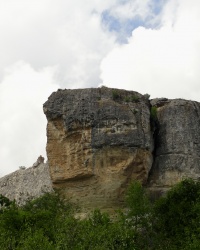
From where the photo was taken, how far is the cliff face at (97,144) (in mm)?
26781

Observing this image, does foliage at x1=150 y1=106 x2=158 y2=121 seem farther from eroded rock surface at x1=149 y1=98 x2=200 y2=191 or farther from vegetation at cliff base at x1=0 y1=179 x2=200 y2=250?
vegetation at cliff base at x1=0 y1=179 x2=200 y2=250

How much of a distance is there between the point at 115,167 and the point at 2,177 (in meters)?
18.4

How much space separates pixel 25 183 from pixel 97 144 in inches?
580

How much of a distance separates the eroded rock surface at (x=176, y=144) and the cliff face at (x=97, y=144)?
2.83 feet

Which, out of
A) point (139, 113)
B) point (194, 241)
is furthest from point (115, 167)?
point (194, 241)

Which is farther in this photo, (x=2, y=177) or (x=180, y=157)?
(x=2, y=177)

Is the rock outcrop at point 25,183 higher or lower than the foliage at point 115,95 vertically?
lower

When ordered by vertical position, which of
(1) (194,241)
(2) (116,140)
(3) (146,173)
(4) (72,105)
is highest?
(4) (72,105)

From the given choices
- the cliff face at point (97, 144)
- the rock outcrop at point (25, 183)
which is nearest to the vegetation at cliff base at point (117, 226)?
the cliff face at point (97, 144)

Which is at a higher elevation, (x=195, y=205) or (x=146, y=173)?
(x=146, y=173)

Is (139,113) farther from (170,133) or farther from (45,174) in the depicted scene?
(45,174)

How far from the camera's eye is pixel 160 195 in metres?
27.3

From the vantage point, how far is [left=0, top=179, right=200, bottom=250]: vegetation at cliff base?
17.6 meters

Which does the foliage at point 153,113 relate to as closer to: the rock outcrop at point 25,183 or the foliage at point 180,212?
the foliage at point 180,212
